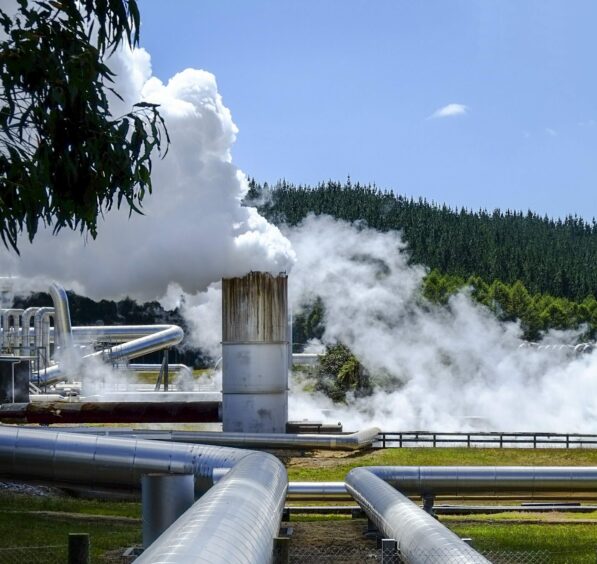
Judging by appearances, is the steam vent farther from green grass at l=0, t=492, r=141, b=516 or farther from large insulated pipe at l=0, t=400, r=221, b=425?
green grass at l=0, t=492, r=141, b=516

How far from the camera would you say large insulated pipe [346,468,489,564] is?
862 cm

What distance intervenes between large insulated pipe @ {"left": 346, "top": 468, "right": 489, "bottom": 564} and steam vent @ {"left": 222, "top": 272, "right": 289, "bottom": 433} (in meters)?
15.6

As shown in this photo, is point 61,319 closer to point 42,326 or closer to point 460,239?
point 42,326

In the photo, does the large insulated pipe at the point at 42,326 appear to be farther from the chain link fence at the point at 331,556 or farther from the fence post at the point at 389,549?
the fence post at the point at 389,549

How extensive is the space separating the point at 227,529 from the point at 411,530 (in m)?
3.55

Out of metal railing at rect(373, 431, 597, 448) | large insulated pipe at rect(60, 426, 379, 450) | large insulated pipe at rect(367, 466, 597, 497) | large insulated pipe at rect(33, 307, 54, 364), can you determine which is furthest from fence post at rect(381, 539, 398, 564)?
large insulated pipe at rect(33, 307, 54, 364)

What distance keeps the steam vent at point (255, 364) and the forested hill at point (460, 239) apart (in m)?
91.0

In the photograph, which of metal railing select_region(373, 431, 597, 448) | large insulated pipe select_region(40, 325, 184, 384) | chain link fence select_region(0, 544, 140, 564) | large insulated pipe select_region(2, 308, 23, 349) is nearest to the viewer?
chain link fence select_region(0, 544, 140, 564)

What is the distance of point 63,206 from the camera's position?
1271cm

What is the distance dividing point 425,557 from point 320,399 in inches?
1868

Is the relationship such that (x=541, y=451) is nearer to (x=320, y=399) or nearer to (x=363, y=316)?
(x=320, y=399)

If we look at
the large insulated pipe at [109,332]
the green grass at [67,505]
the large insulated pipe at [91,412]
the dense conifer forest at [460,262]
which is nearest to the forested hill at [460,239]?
the dense conifer forest at [460,262]

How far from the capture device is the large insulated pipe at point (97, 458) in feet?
54.2

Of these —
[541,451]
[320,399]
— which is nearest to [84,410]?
[541,451]
